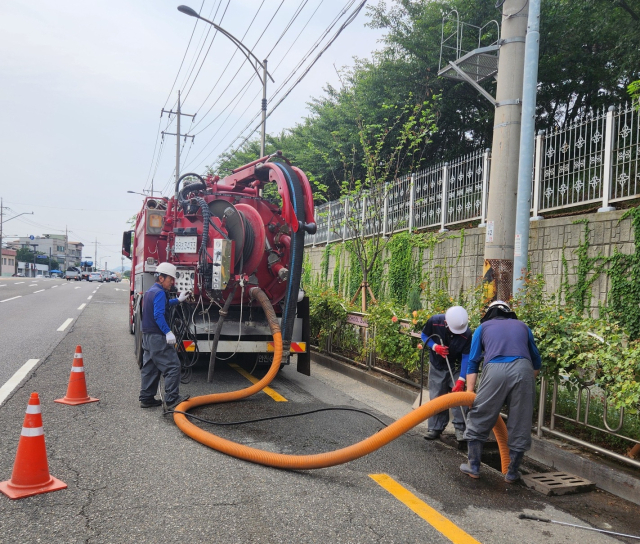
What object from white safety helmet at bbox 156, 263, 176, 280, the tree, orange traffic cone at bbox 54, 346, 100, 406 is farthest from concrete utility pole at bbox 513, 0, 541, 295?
orange traffic cone at bbox 54, 346, 100, 406

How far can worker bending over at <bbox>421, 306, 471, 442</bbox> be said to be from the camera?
5.44 metres

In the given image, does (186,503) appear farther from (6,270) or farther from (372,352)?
(6,270)

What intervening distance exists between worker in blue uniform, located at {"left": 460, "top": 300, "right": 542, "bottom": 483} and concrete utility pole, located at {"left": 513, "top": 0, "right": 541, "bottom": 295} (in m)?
1.62

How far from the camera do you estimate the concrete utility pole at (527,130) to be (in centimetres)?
597

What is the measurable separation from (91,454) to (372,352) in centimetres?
492

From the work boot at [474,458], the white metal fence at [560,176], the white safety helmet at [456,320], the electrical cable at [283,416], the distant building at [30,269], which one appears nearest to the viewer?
the work boot at [474,458]

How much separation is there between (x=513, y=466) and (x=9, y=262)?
399 ft

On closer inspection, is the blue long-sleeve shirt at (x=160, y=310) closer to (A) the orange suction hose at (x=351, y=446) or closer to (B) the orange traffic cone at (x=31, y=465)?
(A) the orange suction hose at (x=351, y=446)

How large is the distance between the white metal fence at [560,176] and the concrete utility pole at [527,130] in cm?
212

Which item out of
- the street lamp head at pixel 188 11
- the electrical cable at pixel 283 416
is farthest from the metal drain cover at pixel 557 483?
the street lamp head at pixel 188 11

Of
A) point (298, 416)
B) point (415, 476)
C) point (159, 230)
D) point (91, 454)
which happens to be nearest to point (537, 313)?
point (415, 476)

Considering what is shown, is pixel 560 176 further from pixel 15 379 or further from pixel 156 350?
pixel 15 379

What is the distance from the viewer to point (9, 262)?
10775cm

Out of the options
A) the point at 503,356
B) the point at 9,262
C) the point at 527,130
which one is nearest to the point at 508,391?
the point at 503,356
